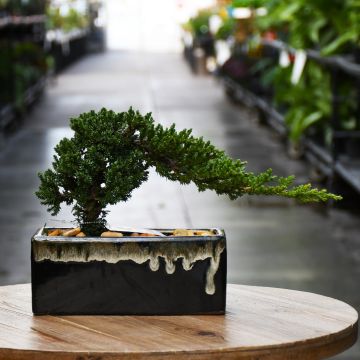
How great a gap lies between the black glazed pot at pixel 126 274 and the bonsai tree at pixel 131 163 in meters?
0.16

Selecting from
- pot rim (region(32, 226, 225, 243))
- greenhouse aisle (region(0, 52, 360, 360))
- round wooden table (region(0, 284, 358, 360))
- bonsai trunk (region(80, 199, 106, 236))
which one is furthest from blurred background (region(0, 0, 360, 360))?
round wooden table (region(0, 284, 358, 360))

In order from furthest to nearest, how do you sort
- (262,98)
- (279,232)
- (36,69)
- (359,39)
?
1. (36,69)
2. (262,98)
3. (359,39)
4. (279,232)

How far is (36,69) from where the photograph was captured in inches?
Result: 648

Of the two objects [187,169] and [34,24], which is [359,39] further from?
[34,24]

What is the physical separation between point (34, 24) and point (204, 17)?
698cm

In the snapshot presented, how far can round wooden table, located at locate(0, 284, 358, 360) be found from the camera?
82.0 inches

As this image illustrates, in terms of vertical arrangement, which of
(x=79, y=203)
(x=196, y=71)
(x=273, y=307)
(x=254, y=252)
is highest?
(x=79, y=203)

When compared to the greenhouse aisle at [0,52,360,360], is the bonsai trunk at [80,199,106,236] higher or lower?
higher

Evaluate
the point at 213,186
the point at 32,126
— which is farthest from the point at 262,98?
the point at 213,186

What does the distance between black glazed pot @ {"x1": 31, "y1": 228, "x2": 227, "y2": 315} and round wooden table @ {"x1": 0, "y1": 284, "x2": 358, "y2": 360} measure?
0.10 ft

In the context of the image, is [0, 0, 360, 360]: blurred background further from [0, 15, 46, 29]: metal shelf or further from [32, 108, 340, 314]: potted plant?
[32, 108, 340, 314]: potted plant

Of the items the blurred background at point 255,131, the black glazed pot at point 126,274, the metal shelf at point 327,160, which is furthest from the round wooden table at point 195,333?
the metal shelf at point 327,160

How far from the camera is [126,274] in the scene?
7.75 feet

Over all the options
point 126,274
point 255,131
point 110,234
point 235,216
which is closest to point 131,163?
point 110,234
